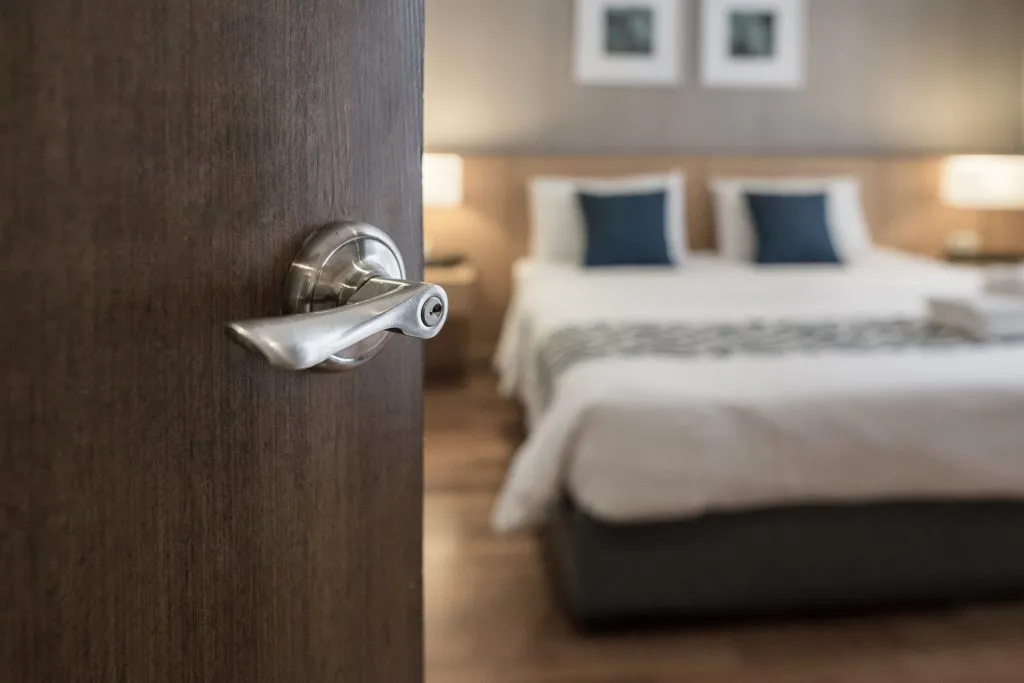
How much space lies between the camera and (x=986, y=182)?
4574 millimetres

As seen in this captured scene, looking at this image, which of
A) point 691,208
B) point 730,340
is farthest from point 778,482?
point 691,208

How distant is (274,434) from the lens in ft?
1.34

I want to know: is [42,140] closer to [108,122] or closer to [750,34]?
[108,122]

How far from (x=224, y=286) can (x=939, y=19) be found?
5.24 meters

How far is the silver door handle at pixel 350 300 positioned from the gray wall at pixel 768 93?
4.12 meters

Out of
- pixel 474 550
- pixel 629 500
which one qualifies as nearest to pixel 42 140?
pixel 629 500

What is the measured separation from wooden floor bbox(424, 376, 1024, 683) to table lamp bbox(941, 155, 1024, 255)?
3.02m

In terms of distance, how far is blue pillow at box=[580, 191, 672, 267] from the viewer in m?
3.96

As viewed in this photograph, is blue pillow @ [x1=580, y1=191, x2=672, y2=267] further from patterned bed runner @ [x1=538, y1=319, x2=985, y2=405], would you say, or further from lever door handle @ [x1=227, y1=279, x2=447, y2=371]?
lever door handle @ [x1=227, y1=279, x2=447, y2=371]

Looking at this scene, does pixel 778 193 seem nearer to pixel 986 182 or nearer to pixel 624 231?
pixel 624 231

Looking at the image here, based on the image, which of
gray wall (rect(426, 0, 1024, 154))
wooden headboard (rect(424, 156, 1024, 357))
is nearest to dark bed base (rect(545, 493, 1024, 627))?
wooden headboard (rect(424, 156, 1024, 357))

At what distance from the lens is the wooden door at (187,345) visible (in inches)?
12.5

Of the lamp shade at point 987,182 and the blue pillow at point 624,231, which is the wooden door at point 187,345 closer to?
the blue pillow at point 624,231

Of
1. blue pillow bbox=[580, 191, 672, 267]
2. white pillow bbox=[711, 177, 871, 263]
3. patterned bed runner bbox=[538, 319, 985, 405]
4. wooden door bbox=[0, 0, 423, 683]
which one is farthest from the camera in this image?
white pillow bbox=[711, 177, 871, 263]
